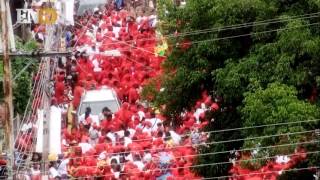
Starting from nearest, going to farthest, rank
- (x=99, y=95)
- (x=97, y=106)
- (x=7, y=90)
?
(x=7, y=90) → (x=97, y=106) → (x=99, y=95)

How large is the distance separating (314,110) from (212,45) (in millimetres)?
2137

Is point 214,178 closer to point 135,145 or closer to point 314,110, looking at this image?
point 314,110

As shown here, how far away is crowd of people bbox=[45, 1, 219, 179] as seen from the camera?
19.7 metres

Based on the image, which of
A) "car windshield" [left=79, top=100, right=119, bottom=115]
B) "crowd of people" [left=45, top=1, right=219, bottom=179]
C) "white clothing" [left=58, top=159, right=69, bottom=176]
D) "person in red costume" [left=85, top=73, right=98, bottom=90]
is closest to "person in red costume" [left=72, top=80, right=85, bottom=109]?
"crowd of people" [left=45, top=1, right=219, bottom=179]

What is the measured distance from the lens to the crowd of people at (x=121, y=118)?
19.7 m

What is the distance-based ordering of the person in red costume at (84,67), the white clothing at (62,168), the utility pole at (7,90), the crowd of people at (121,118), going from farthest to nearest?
1. the person in red costume at (84,67)
2. the white clothing at (62,168)
3. the crowd of people at (121,118)
4. the utility pole at (7,90)

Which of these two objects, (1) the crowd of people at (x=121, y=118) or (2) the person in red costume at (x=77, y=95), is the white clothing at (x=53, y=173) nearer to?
(1) the crowd of people at (x=121, y=118)

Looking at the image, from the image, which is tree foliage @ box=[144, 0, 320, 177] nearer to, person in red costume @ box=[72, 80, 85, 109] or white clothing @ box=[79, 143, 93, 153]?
white clothing @ box=[79, 143, 93, 153]

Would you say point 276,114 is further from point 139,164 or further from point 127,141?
point 127,141

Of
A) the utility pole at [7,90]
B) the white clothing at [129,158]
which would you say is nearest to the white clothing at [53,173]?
the white clothing at [129,158]

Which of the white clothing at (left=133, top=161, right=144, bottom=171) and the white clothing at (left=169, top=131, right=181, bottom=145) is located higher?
the white clothing at (left=169, top=131, right=181, bottom=145)

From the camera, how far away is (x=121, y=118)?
892 inches

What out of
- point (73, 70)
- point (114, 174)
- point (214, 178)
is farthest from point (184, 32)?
point (73, 70)

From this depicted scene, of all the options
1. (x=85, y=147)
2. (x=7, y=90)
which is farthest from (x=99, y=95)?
(x=7, y=90)
